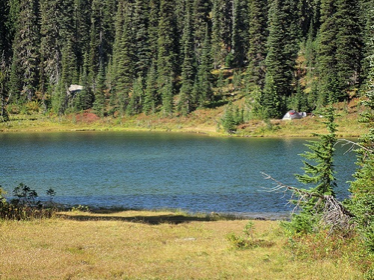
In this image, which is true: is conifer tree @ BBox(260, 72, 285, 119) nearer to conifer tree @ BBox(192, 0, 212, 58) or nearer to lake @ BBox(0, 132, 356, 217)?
lake @ BBox(0, 132, 356, 217)

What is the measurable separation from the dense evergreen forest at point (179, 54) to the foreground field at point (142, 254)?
5810cm

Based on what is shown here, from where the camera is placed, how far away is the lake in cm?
3209

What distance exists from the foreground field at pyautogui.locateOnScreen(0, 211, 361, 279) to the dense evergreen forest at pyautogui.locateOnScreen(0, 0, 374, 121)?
2288 inches

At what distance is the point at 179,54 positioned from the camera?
341 ft

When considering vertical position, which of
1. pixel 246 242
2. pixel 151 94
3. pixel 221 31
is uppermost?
pixel 221 31

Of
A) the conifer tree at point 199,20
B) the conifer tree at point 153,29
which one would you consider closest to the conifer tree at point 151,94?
the conifer tree at point 153,29

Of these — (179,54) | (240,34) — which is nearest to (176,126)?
(179,54)

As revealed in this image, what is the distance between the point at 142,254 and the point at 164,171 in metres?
29.4

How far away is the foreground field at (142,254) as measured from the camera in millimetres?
13492

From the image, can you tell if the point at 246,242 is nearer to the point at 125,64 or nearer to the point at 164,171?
the point at 164,171

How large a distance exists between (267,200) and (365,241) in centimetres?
1860

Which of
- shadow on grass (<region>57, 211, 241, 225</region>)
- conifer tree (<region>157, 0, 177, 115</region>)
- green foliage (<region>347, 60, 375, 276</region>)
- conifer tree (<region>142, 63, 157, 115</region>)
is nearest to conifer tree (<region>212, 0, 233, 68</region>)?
conifer tree (<region>157, 0, 177, 115</region>)

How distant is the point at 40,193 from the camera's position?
1359 inches

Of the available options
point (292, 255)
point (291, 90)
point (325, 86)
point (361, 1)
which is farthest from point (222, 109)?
point (292, 255)
